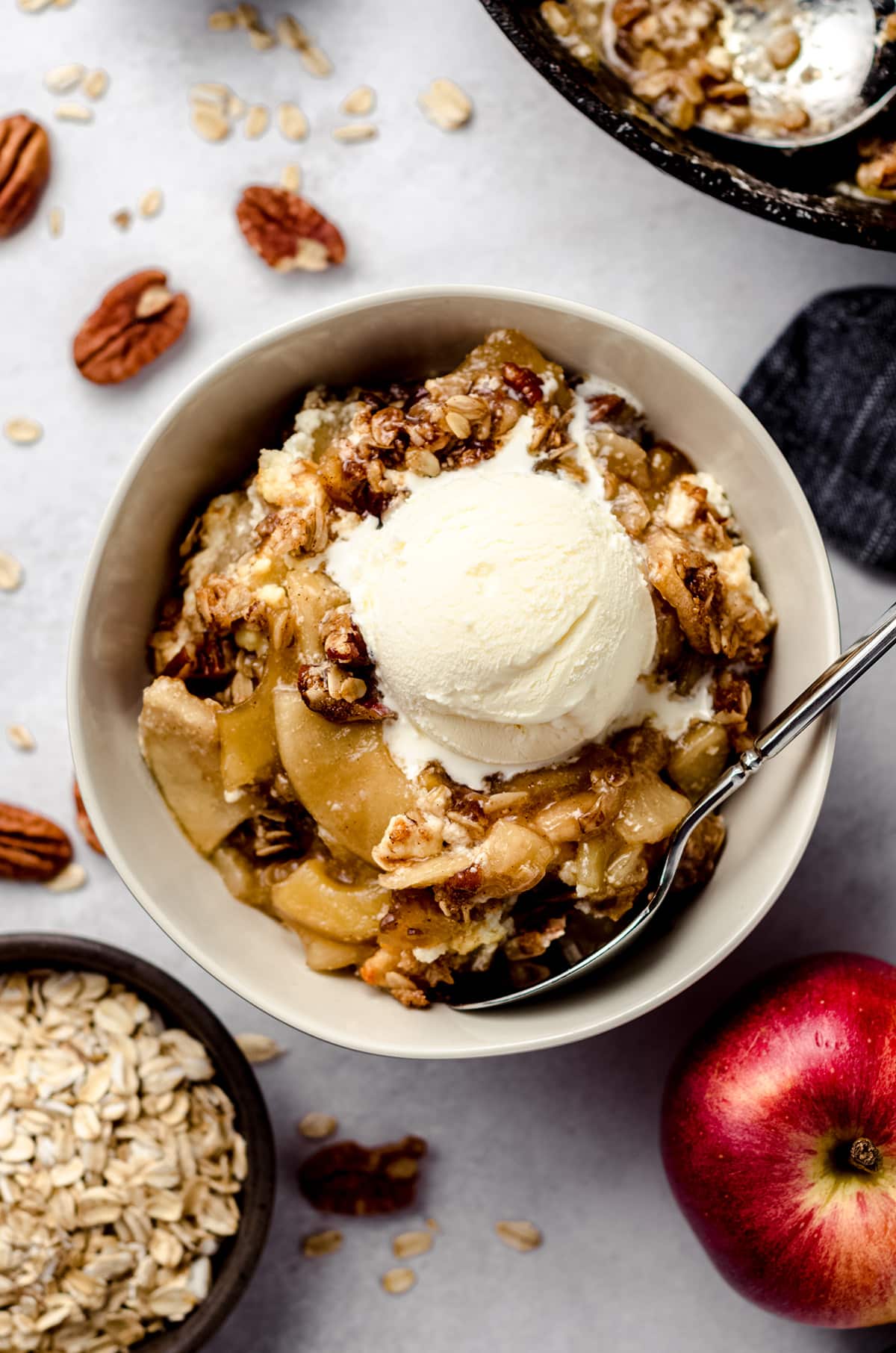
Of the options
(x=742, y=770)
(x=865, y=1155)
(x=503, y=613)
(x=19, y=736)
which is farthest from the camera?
(x=19, y=736)

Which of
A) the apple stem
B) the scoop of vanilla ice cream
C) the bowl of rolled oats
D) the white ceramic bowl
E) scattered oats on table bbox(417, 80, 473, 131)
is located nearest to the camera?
the scoop of vanilla ice cream

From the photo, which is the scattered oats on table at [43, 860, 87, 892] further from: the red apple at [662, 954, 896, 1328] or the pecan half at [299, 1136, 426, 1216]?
the red apple at [662, 954, 896, 1328]

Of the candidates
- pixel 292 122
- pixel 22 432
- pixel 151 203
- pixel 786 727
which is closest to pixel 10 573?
pixel 22 432

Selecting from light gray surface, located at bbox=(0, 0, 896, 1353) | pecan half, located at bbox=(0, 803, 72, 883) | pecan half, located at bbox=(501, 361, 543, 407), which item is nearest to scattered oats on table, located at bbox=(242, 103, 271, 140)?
light gray surface, located at bbox=(0, 0, 896, 1353)

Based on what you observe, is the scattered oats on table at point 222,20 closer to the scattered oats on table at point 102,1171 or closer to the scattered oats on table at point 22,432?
the scattered oats on table at point 22,432

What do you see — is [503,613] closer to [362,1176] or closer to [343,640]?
[343,640]
